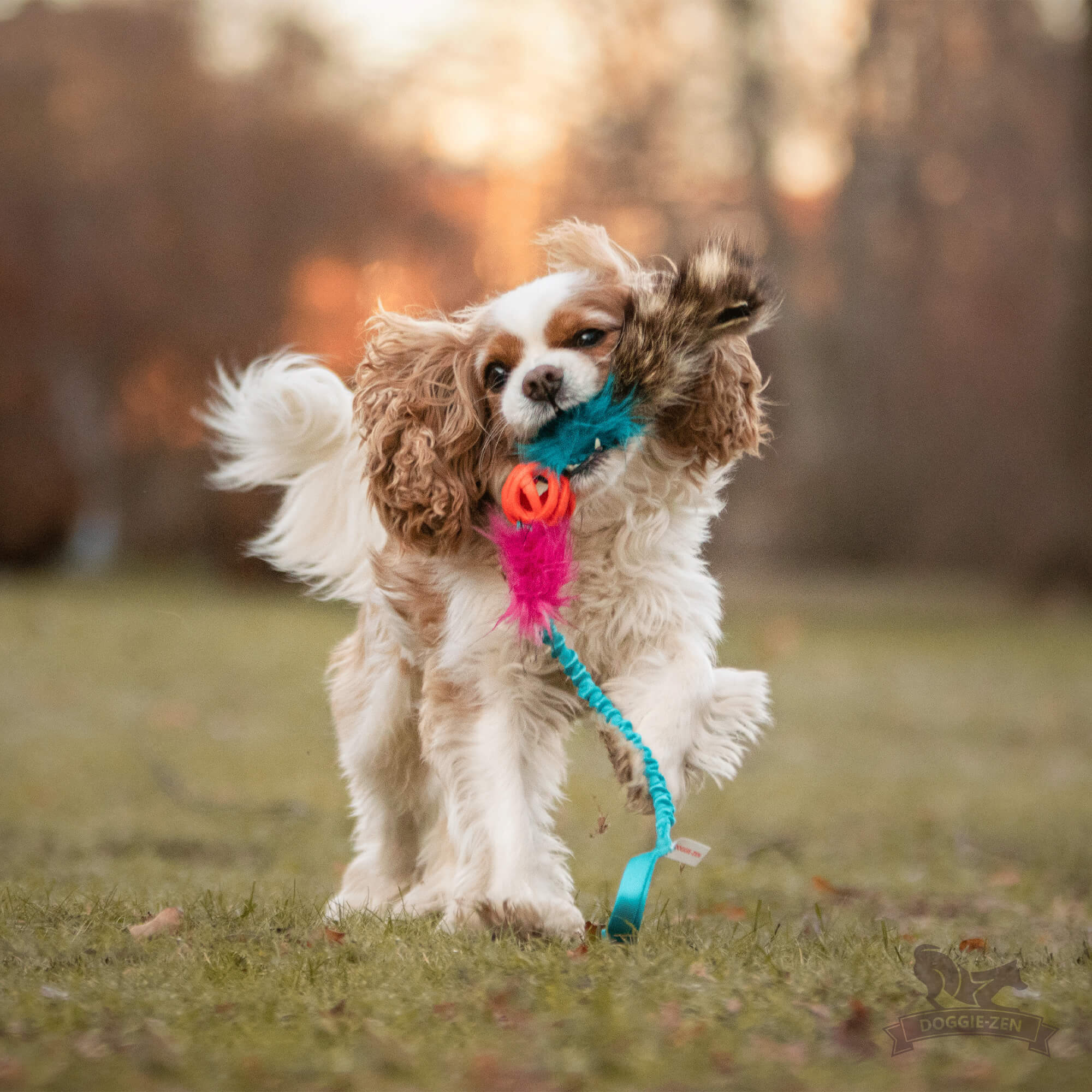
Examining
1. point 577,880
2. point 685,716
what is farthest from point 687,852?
point 577,880

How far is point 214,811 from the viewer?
7543 millimetres

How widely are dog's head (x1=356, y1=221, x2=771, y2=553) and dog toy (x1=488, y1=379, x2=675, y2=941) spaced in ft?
0.12

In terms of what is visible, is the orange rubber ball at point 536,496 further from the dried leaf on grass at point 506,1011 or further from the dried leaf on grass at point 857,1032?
the dried leaf on grass at point 857,1032

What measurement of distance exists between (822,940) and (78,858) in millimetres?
3728

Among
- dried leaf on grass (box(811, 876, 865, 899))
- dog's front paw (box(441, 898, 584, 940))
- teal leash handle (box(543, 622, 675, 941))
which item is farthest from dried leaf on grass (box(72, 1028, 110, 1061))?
dried leaf on grass (box(811, 876, 865, 899))

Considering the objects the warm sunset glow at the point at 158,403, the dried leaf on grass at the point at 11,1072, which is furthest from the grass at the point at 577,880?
the warm sunset glow at the point at 158,403

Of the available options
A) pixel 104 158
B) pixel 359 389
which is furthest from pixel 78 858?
pixel 104 158

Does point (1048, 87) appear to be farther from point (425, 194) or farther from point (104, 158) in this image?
point (104, 158)

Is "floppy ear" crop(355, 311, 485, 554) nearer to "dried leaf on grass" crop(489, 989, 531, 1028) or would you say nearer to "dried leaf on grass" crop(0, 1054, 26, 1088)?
"dried leaf on grass" crop(489, 989, 531, 1028)

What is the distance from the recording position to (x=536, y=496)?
371 centimetres

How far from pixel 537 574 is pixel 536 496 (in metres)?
0.22

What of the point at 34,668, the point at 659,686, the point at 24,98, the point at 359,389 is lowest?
the point at 34,668

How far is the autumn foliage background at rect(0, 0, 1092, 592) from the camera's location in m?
20.4

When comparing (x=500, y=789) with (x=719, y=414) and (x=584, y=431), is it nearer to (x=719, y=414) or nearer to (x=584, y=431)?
(x=584, y=431)
